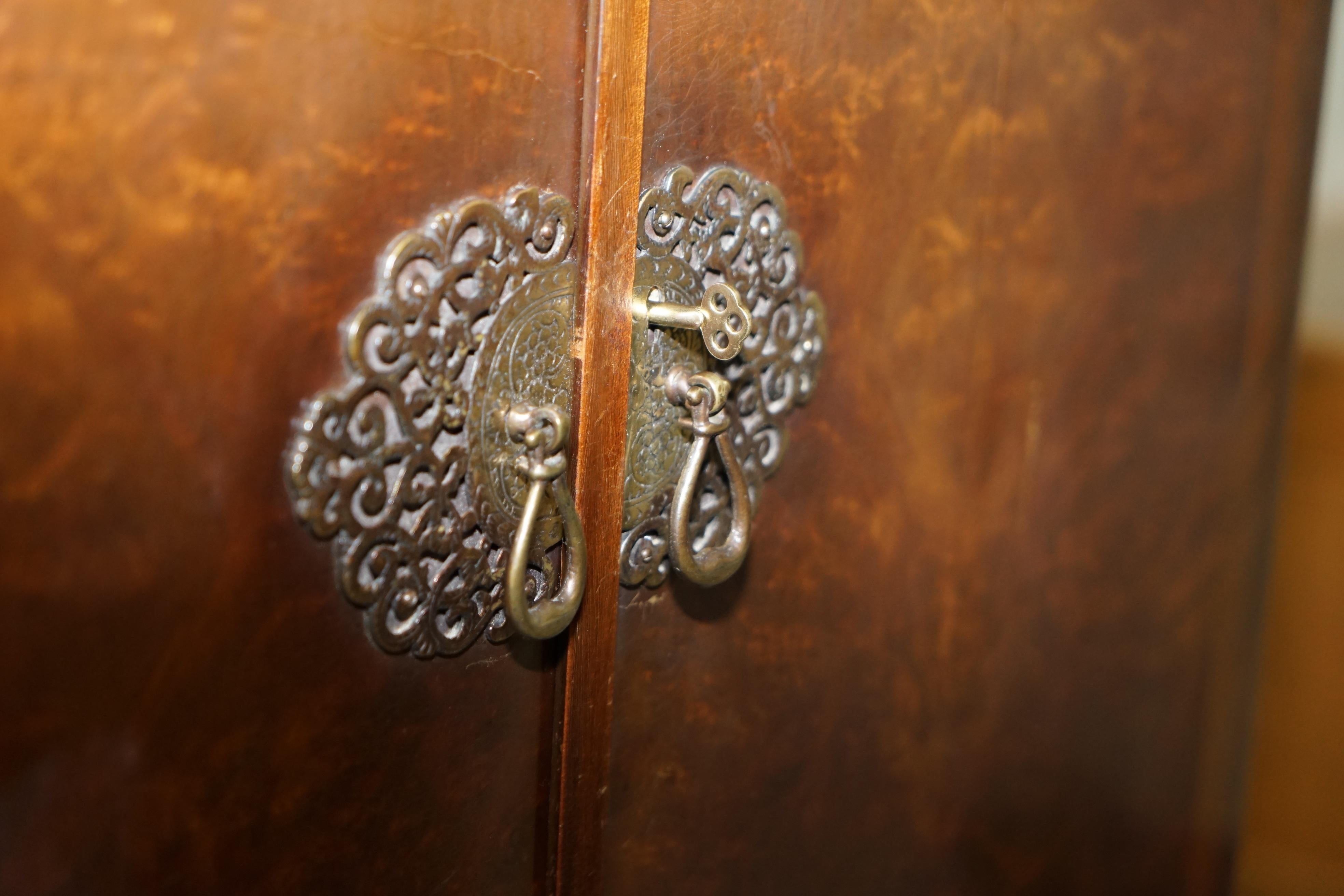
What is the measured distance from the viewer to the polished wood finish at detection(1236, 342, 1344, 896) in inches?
51.5

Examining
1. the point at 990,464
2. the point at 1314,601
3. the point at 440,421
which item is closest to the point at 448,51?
the point at 440,421

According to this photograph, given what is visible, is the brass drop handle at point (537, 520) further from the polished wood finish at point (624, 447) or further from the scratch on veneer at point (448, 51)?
the scratch on veneer at point (448, 51)

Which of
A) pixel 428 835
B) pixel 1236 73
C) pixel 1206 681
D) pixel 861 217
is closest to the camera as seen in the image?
pixel 428 835

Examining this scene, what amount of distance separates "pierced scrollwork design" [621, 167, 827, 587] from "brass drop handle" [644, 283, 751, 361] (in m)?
0.01

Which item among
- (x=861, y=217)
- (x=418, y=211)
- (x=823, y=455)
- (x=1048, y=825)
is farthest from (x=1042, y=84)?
(x=1048, y=825)

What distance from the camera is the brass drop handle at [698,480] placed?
1.87ft

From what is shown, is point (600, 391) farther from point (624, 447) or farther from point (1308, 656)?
point (1308, 656)

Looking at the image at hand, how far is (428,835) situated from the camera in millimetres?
545

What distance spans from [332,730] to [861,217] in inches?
17.0

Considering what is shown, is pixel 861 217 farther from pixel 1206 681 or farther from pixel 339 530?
pixel 1206 681

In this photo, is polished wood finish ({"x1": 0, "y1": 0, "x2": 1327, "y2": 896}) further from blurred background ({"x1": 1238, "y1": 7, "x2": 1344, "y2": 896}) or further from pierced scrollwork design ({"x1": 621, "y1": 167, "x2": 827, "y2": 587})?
blurred background ({"x1": 1238, "y1": 7, "x2": 1344, "y2": 896})

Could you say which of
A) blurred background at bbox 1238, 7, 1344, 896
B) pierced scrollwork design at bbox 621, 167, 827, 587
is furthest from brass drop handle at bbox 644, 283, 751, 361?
blurred background at bbox 1238, 7, 1344, 896

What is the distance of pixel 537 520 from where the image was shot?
0.53 meters

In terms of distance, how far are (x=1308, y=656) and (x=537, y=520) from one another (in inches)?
46.9
